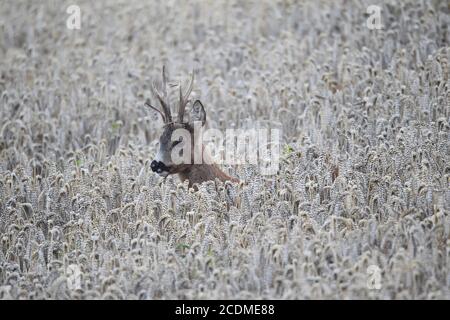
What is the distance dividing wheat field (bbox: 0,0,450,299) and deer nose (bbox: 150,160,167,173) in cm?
31

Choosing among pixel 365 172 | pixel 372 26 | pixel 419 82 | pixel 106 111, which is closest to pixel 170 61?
pixel 106 111

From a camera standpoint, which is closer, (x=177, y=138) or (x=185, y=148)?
(x=177, y=138)

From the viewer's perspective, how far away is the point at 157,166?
33.8ft

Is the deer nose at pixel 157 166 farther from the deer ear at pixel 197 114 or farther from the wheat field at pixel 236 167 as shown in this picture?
the deer ear at pixel 197 114

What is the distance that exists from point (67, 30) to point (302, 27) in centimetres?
476

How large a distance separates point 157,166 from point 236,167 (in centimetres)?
137

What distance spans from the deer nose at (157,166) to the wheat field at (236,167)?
31 centimetres

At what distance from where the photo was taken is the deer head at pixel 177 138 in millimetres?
10430

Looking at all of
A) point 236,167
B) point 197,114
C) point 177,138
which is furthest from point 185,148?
point 236,167

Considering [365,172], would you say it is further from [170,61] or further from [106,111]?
[170,61]

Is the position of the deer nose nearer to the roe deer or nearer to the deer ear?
the roe deer

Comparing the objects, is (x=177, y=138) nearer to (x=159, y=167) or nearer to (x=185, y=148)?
(x=185, y=148)

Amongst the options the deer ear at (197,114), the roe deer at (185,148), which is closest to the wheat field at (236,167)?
→ the roe deer at (185,148)

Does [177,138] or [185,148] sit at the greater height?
[177,138]
